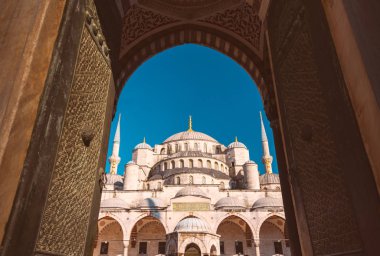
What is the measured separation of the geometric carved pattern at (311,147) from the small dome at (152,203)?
70.1 ft

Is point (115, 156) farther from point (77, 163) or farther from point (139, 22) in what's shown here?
point (77, 163)

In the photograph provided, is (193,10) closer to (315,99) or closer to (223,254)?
(315,99)

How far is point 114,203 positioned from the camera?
22.3 metres

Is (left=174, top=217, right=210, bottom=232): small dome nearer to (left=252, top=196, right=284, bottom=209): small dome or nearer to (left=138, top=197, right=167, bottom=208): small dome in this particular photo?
(left=138, top=197, right=167, bottom=208): small dome

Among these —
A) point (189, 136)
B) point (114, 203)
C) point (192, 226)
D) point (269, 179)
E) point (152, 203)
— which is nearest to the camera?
point (192, 226)

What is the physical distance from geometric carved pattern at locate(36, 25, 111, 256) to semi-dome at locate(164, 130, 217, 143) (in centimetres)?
3197

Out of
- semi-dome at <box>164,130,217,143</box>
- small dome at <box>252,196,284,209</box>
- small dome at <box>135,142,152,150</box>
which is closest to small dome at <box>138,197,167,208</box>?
small dome at <box>252,196,284,209</box>

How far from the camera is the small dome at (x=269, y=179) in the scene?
2805 centimetres

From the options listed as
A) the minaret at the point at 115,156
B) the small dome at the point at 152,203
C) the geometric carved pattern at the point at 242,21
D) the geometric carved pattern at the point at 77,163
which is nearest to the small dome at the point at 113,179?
the minaret at the point at 115,156

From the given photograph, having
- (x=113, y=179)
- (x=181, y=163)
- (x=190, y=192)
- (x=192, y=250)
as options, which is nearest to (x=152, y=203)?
(x=190, y=192)

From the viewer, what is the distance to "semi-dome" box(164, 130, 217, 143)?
3475 centimetres

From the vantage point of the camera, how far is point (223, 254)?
2198cm

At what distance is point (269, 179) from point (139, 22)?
2644 centimetres

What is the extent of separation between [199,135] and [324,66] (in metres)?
34.0
